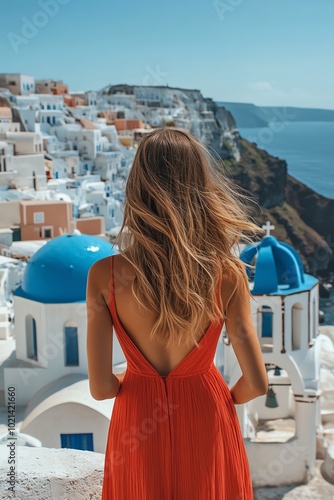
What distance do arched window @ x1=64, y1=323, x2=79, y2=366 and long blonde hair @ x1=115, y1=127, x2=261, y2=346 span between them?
6.64 m

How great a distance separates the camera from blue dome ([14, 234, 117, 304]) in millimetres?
8336

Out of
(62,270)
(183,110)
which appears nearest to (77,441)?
(62,270)

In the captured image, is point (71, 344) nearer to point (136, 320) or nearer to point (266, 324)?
point (266, 324)

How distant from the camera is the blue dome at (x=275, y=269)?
9078mm

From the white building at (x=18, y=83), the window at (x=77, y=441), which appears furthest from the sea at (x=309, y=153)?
the window at (x=77, y=441)

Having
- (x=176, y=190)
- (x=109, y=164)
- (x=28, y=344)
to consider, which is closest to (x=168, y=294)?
(x=176, y=190)

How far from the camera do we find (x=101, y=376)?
80.4 inches

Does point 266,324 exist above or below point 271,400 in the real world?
above

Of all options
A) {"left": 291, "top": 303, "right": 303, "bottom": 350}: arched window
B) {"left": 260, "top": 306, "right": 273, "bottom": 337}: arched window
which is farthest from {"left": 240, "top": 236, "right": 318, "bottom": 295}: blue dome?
{"left": 260, "top": 306, "right": 273, "bottom": 337}: arched window

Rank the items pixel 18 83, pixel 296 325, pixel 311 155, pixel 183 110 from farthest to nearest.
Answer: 1. pixel 183 110
2. pixel 311 155
3. pixel 18 83
4. pixel 296 325

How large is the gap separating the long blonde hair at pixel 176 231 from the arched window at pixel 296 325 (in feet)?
25.1

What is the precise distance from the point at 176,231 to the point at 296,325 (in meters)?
7.96

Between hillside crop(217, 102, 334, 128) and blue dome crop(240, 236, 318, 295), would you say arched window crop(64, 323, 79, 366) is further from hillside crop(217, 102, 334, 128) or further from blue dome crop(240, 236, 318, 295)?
hillside crop(217, 102, 334, 128)

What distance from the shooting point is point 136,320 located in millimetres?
1979
